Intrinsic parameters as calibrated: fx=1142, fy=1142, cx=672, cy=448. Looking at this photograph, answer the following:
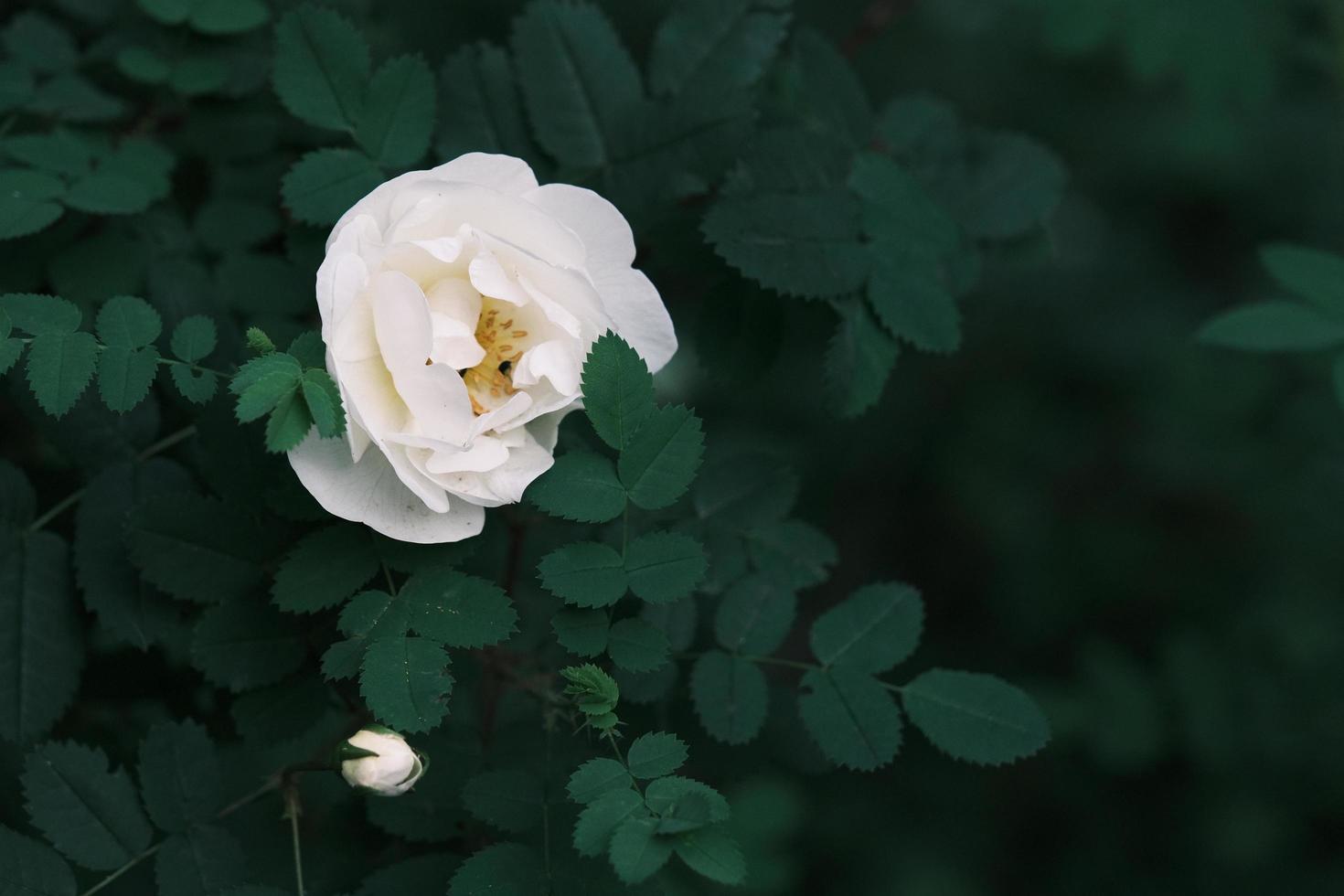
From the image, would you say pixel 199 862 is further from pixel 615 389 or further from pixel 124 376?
pixel 615 389

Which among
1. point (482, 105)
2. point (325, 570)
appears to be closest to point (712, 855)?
point (325, 570)

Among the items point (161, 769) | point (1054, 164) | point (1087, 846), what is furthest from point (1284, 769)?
point (161, 769)

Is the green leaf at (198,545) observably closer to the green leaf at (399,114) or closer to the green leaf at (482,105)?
the green leaf at (399,114)

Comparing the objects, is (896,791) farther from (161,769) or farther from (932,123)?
(161,769)

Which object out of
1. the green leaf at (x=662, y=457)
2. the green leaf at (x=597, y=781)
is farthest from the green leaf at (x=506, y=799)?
the green leaf at (x=662, y=457)

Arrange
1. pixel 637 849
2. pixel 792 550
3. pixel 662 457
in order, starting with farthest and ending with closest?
pixel 792 550, pixel 662 457, pixel 637 849

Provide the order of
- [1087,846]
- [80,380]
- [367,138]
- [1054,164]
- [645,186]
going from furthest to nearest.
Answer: [1087,846], [1054,164], [645,186], [367,138], [80,380]

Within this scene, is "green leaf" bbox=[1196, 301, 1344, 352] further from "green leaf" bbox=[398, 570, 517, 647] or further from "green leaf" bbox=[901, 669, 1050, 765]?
"green leaf" bbox=[398, 570, 517, 647]

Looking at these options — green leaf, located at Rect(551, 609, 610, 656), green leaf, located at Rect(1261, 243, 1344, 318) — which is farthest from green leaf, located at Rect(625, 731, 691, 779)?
green leaf, located at Rect(1261, 243, 1344, 318)
